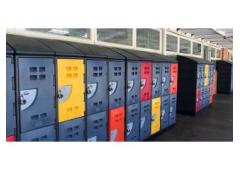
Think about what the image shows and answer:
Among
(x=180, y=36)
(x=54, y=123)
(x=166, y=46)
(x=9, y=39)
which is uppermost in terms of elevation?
(x=180, y=36)

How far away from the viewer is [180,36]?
7531mm

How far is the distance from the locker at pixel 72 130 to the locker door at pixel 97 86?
0.22m

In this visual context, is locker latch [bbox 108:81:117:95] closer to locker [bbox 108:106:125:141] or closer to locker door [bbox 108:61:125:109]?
locker door [bbox 108:61:125:109]

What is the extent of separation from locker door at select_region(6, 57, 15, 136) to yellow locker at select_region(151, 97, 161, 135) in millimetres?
2968

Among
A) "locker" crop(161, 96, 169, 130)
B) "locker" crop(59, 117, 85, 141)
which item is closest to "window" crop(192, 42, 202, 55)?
"locker" crop(161, 96, 169, 130)

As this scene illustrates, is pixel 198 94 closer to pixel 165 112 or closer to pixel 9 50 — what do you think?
pixel 165 112

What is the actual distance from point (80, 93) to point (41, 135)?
28.3 inches

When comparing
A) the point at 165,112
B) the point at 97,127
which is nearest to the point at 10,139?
the point at 97,127

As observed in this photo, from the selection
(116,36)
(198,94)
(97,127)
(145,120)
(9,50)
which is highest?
(116,36)

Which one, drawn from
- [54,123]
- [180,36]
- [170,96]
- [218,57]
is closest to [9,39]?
[54,123]

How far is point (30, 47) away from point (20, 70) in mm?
292

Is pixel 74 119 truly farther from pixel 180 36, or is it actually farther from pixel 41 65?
pixel 180 36

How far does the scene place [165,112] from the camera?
512cm

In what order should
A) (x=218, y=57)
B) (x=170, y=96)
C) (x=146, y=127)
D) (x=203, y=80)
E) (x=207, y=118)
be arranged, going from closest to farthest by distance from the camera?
(x=146, y=127) < (x=170, y=96) < (x=207, y=118) < (x=203, y=80) < (x=218, y=57)
